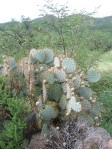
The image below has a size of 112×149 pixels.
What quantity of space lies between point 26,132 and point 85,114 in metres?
0.91

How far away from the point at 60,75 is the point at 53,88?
0.71 feet

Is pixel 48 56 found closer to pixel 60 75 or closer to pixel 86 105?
pixel 60 75

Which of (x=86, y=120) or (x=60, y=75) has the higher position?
(x=60, y=75)

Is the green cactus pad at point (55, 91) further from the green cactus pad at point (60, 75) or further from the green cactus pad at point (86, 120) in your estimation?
the green cactus pad at point (86, 120)

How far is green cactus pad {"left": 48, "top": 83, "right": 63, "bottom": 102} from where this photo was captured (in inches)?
260

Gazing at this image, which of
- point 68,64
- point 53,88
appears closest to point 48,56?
point 68,64

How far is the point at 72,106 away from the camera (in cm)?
619

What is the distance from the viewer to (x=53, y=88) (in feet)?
21.7

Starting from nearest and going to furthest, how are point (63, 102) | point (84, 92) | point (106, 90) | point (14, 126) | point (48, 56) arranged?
point (14, 126), point (63, 102), point (84, 92), point (48, 56), point (106, 90)

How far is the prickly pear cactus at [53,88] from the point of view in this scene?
6375 millimetres

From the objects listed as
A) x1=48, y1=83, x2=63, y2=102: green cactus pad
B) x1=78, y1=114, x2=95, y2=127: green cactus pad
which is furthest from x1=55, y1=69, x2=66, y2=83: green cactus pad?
x1=78, y1=114, x2=95, y2=127: green cactus pad

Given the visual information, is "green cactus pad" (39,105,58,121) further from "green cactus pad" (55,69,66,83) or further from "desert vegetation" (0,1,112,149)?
"green cactus pad" (55,69,66,83)

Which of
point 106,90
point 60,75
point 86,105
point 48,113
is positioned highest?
point 60,75

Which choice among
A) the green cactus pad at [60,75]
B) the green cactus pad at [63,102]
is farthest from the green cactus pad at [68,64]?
the green cactus pad at [63,102]
